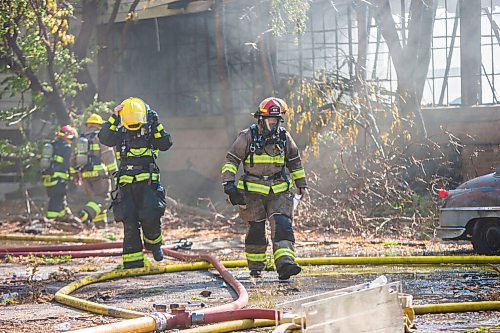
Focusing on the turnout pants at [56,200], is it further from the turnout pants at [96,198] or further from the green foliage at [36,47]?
the green foliage at [36,47]

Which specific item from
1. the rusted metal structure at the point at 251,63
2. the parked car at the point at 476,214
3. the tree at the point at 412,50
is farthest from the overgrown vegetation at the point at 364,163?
the parked car at the point at 476,214

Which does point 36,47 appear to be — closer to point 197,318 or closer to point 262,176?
point 262,176

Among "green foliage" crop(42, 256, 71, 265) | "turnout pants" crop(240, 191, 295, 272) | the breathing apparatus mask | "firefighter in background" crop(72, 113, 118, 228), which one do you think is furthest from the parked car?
"firefighter in background" crop(72, 113, 118, 228)

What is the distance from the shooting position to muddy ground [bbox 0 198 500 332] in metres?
7.10

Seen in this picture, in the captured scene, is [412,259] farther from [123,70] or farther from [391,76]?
[123,70]

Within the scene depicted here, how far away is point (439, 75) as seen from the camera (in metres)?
17.9

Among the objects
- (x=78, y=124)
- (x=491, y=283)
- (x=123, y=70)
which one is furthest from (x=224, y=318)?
(x=123, y=70)

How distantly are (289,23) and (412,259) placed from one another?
7.22 m

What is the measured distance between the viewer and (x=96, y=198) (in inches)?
598

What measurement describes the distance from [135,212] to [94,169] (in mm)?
5235

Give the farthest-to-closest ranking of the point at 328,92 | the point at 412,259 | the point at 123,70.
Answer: the point at 123,70
the point at 328,92
the point at 412,259

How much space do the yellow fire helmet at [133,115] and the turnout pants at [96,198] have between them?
542cm

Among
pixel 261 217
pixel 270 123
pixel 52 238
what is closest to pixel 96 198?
pixel 52 238

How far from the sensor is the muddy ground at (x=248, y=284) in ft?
23.3
